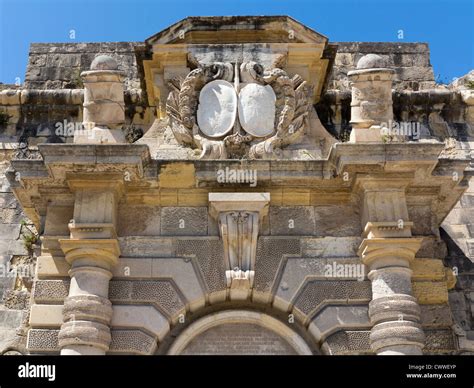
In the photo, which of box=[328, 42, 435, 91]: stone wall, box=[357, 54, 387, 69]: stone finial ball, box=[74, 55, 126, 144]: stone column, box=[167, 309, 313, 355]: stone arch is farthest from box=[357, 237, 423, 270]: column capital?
box=[328, 42, 435, 91]: stone wall

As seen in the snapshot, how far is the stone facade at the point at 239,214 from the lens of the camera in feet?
30.8

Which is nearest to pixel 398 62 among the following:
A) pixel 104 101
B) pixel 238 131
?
pixel 238 131

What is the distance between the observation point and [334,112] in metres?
12.5

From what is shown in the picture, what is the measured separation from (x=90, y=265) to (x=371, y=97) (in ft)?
14.2

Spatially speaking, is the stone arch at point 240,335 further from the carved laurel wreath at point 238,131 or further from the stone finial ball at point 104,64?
the stone finial ball at point 104,64

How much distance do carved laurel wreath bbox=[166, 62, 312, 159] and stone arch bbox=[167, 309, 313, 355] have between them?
213 cm

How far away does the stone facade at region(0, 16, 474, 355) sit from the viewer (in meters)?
9.38

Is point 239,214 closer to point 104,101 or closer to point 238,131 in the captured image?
point 238,131

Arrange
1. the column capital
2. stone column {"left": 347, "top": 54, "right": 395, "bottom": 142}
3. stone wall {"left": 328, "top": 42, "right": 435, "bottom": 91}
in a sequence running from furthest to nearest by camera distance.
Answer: stone wall {"left": 328, "top": 42, "right": 435, "bottom": 91} → stone column {"left": 347, "top": 54, "right": 395, "bottom": 142} → the column capital

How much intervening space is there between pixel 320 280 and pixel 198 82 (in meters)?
3.26

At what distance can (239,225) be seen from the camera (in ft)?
32.0

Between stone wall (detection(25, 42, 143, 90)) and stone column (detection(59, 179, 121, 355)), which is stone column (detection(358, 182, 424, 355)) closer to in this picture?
stone column (detection(59, 179, 121, 355))

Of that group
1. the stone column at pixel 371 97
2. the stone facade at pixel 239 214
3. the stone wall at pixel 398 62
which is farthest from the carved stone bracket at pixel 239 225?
the stone wall at pixel 398 62

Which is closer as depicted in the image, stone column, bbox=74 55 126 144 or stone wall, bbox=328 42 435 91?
stone column, bbox=74 55 126 144
